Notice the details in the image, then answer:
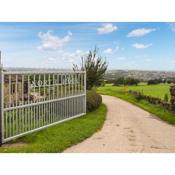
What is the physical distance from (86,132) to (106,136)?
55cm

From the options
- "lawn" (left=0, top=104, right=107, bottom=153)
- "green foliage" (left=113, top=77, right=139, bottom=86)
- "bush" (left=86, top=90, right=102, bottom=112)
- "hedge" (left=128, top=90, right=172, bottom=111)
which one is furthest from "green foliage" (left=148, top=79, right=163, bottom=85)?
"lawn" (left=0, top=104, right=107, bottom=153)

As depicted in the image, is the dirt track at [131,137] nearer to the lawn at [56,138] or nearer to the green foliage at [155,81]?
the lawn at [56,138]

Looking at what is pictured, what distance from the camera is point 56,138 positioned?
898 cm

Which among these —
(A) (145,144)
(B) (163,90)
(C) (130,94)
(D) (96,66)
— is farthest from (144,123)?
(C) (130,94)

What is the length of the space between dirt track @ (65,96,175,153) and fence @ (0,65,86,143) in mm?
1479

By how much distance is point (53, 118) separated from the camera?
11.1 meters

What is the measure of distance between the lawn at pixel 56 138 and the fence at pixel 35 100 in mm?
263

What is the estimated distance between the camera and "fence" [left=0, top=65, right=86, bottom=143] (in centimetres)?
880

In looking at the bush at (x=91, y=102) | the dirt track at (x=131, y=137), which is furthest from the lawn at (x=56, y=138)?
the bush at (x=91, y=102)

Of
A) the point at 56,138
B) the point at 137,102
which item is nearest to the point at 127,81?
the point at 137,102

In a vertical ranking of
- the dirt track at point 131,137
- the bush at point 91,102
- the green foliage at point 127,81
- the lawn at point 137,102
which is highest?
the green foliage at point 127,81

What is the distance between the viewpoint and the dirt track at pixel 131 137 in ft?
27.3

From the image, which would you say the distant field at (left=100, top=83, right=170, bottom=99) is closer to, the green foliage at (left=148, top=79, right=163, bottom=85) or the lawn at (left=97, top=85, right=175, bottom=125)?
the green foliage at (left=148, top=79, right=163, bottom=85)

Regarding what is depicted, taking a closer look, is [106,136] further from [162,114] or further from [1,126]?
[162,114]
